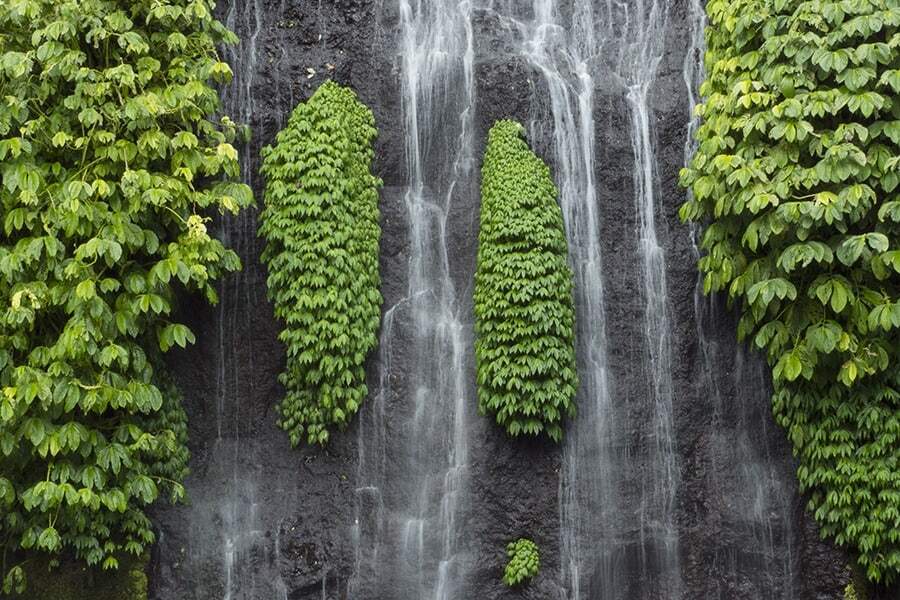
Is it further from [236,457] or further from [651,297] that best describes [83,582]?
[651,297]

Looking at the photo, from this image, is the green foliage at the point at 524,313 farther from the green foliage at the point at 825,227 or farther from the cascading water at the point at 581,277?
the green foliage at the point at 825,227

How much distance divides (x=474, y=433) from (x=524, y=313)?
1.25 meters

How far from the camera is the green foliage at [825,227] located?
770 cm

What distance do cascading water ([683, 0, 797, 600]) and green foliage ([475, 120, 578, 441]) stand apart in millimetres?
1418

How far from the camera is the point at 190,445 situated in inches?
356

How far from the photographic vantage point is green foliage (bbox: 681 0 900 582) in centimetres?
770

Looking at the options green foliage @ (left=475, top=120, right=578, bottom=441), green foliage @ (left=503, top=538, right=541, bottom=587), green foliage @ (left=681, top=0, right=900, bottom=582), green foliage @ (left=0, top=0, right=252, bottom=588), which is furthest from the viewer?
green foliage @ (left=475, top=120, right=578, bottom=441)

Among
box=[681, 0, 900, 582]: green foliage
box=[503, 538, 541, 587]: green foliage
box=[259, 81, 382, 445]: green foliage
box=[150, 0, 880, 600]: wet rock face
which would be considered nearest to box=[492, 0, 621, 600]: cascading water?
box=[150, 0, 880, 600]: wet rock face

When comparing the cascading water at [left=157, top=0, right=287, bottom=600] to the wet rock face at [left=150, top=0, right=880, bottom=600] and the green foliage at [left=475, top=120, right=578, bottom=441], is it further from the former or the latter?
the green foliage at [left=475, top=120, right=578, bottom=441]

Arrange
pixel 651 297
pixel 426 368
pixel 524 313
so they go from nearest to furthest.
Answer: pixel 524 313
pixel 426 368
pixel 651 297

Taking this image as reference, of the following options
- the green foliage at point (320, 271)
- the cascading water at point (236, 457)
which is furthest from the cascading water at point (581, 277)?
the cascading water at point (236, 457)

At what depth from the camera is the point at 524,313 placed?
8766 millimetres

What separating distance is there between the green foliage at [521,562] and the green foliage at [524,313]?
3.32 feet

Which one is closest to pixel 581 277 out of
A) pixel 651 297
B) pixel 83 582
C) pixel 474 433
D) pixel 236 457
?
pixel 651 297
